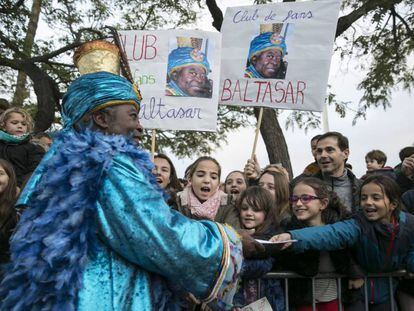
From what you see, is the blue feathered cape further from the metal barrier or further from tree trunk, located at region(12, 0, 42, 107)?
tree trunk, located at region(12, 0, 42, 107)

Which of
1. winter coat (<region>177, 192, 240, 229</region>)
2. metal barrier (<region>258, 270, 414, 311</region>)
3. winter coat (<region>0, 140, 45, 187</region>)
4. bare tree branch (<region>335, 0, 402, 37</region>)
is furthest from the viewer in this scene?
bare tree branch (<region>335, 0, 402, 37</region>)

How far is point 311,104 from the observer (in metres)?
5.12

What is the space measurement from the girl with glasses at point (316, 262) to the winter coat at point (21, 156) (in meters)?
2.53

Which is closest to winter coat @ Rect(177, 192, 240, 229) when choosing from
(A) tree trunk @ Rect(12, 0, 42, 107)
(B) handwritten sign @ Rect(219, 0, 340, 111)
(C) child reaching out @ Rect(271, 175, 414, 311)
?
(C) child reaching out @ Rect(271, 175, 414, 311)

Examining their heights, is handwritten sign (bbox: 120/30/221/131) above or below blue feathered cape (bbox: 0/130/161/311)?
above

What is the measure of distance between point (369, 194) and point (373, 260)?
425mm

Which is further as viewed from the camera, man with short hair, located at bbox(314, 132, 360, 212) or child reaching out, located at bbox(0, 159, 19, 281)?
man with short hair, located at bbox(314, 132, 360, 212)

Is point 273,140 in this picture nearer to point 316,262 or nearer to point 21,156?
point 21,156

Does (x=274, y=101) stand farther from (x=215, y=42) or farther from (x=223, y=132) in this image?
(x=223, y=132)

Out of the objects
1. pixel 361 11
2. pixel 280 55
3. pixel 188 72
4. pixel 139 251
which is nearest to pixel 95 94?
pixel 139 251

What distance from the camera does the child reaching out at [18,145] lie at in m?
4.58

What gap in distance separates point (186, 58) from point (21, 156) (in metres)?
1.90

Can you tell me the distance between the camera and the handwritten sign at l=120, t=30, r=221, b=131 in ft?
16.6

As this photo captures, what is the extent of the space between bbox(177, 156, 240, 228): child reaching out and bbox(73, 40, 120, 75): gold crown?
2.11 metres
